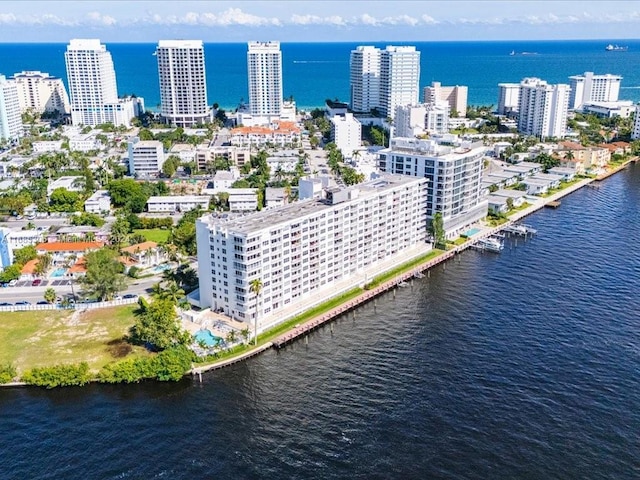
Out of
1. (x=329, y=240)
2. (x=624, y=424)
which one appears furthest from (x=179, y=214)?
(x=624, y=424)

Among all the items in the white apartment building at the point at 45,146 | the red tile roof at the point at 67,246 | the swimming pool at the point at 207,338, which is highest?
the white apartment building at the point at 45,146

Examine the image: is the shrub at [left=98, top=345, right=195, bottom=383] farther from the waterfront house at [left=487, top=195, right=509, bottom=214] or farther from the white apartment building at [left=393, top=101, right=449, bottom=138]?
the white apartment building at [left=393, top=101, right=449, bottom=138]

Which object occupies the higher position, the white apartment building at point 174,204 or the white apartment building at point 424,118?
the white apartment building at point 424,118

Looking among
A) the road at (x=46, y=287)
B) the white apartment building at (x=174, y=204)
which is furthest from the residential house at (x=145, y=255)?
the white apartment building at (x=174, y=204)

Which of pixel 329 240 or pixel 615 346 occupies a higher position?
pixel 329 240

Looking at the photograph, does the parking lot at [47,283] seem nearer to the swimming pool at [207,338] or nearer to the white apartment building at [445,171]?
the swimming pool at [207,338]

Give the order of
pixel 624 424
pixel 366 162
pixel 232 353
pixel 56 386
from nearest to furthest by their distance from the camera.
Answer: pixel 624 424 → pixel 56 386 → pixel 232 353 → pixel 366 162

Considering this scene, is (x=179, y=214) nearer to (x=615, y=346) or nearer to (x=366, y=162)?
(x=366, y=162)
